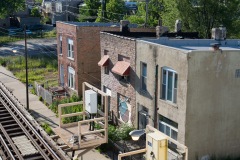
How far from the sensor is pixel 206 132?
20250 mm

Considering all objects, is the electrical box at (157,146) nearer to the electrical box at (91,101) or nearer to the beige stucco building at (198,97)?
the beige stucco building at (198,97)

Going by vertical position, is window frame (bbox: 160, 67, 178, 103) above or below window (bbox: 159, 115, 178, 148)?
above

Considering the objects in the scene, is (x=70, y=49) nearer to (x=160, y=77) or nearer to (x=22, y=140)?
(x=160, y=77)

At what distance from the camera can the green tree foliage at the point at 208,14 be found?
37750 mm

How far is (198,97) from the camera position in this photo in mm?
19641

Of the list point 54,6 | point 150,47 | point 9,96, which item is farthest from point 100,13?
point 150,47

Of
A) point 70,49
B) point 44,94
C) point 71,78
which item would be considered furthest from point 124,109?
point 44,94

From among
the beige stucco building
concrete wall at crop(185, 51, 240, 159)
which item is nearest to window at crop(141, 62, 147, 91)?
the beige stucco building

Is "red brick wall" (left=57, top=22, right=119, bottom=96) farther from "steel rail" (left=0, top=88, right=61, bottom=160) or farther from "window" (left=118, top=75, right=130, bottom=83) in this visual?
"window" (left=118, top=75, right=130, bottom=83)

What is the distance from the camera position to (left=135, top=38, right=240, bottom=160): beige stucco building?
19448 mm

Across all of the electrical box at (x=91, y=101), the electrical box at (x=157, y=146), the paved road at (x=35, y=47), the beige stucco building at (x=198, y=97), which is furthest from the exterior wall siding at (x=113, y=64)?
the paved road at (x=35, y=47)

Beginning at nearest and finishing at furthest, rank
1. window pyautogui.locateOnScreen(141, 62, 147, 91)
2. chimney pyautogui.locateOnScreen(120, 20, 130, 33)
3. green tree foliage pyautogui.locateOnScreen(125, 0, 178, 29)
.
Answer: window pyautogui.locateOnScreen(141, 62, 147, 91) → chimney pyautogui.locateOnScreen(120, 20, 130, 33) → green tree foliage pyautogui.locateOnScreen(125, 0, 178, 29)

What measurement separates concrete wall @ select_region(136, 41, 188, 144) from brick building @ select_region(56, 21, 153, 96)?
942 cm

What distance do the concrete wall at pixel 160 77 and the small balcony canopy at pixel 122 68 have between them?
3.06 feet
